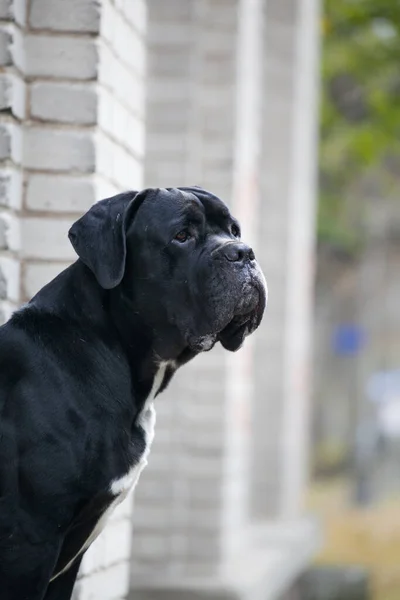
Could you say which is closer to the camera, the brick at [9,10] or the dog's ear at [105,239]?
the dog's ear at [105,239]

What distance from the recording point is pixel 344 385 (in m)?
30.0

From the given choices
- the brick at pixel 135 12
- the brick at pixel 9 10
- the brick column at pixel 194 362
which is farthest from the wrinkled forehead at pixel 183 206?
the brick column at pixel 194 362

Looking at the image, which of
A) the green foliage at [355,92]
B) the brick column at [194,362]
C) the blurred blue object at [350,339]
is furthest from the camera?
the blurred blue object at [350,339]

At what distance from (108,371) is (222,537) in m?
4.29

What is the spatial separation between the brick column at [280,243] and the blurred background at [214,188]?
0.05ft

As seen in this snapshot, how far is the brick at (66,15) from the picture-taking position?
455cm

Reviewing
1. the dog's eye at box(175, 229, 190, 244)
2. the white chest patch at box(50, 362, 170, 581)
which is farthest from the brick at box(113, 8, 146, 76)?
the white chest patch at box(50, 362, 170, 581)

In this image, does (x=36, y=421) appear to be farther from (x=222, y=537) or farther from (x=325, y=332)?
(x=325, y=332)

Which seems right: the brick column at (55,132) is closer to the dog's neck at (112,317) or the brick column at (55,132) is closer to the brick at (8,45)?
the brick at (8,45)

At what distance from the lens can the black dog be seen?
3471 millimetres

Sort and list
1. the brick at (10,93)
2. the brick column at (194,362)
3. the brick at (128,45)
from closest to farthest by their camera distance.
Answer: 1. the brick at (10,93)
2. the brick at (128,45)
3. the brick column at (194,362)

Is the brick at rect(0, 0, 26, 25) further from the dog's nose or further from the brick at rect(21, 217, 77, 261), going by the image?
the dog's nose

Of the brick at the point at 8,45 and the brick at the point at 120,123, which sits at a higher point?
the brick at the point at 8,45

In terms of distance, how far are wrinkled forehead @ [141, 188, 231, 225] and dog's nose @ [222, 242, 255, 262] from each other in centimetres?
16
